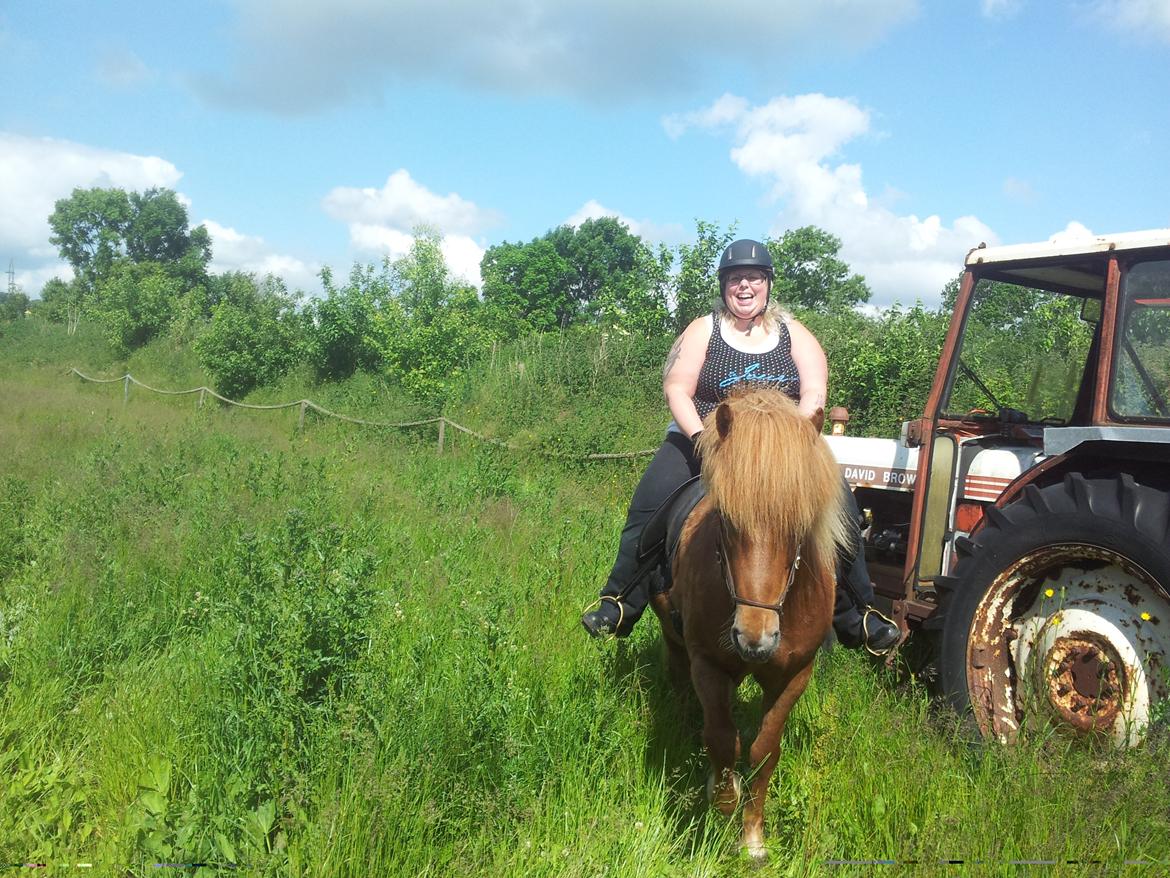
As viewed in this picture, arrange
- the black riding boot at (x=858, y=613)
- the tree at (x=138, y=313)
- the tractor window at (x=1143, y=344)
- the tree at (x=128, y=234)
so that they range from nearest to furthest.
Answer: the black riding boot at (x=858, y=613)
the tractor window at (x=1143, y=344)
the tree at (x=138, y=313)
the tree at (x=128, y=234)

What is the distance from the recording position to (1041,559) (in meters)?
4.01

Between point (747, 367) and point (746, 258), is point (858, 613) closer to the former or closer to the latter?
point (747, 367)

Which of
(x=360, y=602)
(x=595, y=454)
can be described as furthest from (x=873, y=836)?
(x=595, y=454)

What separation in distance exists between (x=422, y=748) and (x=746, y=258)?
274cm

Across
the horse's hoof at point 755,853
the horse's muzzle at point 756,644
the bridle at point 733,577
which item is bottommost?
the horse's hoof at point 755,853

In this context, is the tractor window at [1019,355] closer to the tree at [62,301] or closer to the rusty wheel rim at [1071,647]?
the rusty wheel rim at [1071,647]

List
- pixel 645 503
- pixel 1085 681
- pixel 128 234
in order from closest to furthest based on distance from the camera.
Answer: pixel 1085 681
pixel 645 503
pixel 128 234

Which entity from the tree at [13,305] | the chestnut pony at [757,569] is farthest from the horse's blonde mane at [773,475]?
the tree at [13,305]

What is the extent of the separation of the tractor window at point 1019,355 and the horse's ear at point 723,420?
261 centimetres

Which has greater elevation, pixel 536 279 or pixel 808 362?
pixel 536 279

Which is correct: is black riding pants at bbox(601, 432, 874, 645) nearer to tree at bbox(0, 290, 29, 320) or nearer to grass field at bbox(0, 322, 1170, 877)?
grass field at bbox(0, 322, 1170, 877)

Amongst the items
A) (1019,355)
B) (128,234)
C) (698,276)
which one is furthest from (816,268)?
(128,234)

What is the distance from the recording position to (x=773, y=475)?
2.95 metres

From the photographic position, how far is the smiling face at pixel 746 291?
4172 millimetres
